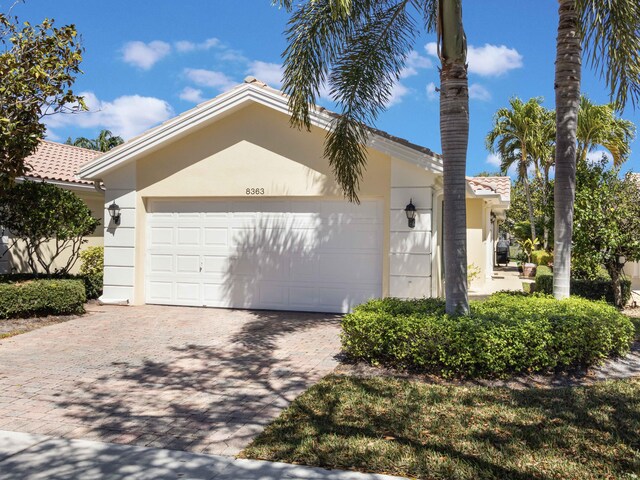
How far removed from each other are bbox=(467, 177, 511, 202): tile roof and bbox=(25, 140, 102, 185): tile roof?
1141cm

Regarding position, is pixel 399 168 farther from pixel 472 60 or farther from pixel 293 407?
pixel 293 407

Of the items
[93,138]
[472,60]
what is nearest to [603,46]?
[472,60]

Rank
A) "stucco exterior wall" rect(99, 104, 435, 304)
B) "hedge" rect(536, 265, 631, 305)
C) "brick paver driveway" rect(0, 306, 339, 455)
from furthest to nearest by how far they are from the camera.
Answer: "hedge" rect(536, 265, 631, 305), "stucco exterior wall" rect(99, 104, 435, 304), "brick paver driveway" rect(0, 306, 339, 455)

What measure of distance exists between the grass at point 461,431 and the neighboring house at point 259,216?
4.85m

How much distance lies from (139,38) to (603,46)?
9753 millimetres

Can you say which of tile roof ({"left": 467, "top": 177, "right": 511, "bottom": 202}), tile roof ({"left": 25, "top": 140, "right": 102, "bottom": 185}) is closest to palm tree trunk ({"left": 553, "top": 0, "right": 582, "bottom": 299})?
tile roof ({"left": 467, "top": 177, "right": 511, "bottom": 202})

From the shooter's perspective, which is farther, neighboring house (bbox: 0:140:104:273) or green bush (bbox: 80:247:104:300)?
green bush (bbox: 80:247:104:300)

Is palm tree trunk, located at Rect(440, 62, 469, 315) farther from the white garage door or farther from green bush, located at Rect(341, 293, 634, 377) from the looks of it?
the white garage door

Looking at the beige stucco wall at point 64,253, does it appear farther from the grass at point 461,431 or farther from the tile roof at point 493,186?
the tile roof at point 493,186

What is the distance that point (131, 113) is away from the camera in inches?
1296

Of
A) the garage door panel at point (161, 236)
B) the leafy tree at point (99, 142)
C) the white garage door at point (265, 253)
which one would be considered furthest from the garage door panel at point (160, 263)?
the leafy tree at point (99, 142)

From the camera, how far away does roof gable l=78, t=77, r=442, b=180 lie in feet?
34.2

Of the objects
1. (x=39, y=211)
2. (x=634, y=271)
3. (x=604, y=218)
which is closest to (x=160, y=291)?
(x=39, y=211)

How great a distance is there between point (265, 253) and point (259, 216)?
902 mm
